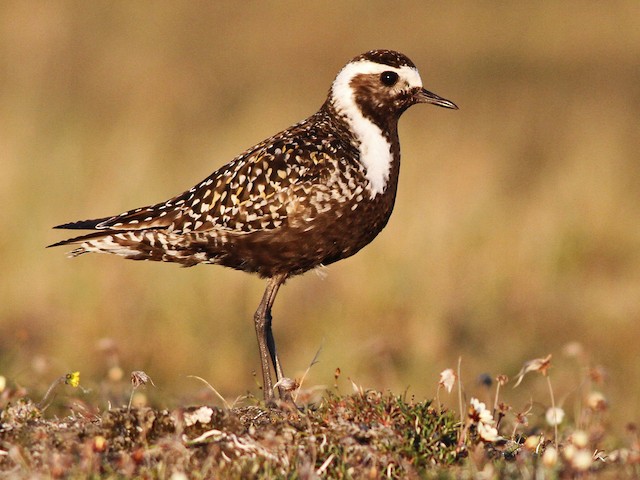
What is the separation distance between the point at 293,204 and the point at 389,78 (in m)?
1.21

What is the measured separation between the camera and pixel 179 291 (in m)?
11.5

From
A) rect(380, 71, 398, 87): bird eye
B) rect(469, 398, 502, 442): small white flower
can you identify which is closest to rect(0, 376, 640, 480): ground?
rect(469, 398, 502, 442): small white flower

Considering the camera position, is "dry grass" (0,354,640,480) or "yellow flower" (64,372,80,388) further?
"yellow flower" (64,372,80,388)

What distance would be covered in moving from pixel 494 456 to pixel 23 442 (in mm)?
2291

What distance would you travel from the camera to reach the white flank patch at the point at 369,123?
7047 mm

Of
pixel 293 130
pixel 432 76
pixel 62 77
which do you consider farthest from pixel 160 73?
pixel 293 130

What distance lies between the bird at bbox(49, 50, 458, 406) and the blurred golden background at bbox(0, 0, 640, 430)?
918 mm

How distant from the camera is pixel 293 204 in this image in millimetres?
6863

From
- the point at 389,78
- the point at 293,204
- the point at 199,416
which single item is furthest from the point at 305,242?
the point at 199,416

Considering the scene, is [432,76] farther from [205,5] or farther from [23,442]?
[23,442]

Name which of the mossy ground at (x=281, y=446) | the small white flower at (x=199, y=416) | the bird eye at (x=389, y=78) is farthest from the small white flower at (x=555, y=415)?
the bird eye at (x=389, y=78)

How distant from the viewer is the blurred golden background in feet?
36.4

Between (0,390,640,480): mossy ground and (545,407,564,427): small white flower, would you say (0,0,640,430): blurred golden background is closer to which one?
(0,390,640,480): mossy ground

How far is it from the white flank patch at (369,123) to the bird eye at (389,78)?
0.07 feet
